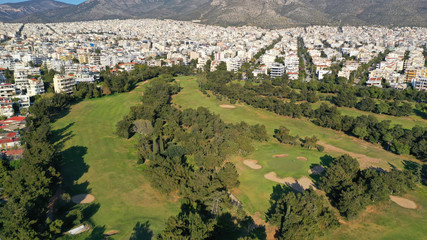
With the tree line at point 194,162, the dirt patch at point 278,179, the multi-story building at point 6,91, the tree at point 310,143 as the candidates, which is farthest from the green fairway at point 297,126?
the multi-story building at point 6,91

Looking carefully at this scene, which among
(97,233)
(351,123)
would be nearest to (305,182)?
(351,123)

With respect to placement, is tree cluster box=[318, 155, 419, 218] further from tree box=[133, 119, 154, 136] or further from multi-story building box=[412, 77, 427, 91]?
multi-story building box=[412, 77, 427, 91]

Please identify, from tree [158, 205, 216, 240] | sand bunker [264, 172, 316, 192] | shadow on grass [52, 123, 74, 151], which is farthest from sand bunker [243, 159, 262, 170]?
shadow on grass [52, 123, 74, 151]

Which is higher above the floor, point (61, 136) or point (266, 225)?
point (61, 136)

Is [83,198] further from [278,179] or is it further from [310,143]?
[310,143]

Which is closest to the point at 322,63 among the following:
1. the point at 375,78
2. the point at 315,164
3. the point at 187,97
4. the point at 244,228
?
the point at 375,78

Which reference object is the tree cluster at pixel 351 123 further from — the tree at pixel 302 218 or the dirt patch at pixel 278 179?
the tree at pixel 302 218
